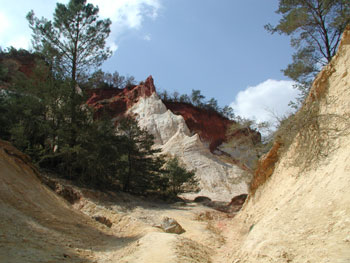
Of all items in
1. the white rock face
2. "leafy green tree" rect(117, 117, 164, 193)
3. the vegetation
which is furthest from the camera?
the white rock face

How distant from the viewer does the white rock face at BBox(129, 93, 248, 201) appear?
2430 cm

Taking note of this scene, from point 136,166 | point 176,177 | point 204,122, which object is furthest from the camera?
point 204,122

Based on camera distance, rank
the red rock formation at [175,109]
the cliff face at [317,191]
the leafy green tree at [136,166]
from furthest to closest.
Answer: the red rock formation at [175,109] → the leafy green tree at [136,166] → the cliff face at [317,191]

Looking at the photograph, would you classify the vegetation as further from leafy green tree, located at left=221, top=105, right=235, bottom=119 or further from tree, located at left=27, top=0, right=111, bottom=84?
leafy green tree, located at left=221, top=105, right=235, bottom=119

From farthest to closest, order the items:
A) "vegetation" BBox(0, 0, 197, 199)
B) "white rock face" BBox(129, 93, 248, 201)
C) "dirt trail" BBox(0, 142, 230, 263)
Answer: "white rock face" BBox(129, 93, 248, 201) → "vegetation" BBox(0, 0, 197, 199) → "dirt trail" BBox(0, 142, 230, 263)

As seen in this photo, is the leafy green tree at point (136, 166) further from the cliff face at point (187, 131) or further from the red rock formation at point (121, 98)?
the red rock formation at point (121, 98)

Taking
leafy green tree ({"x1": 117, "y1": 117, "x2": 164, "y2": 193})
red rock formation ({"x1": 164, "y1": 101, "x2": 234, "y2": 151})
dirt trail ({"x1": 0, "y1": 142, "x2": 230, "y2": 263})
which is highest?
red rock formation ({"x1": 164, "y1": 101, "x2": 234, "y2": 151})

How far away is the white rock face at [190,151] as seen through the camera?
24.3 m

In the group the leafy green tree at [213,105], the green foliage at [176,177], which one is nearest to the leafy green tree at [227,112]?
the leafy green tree at [213,105]

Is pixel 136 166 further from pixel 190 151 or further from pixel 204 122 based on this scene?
pixel 204 122

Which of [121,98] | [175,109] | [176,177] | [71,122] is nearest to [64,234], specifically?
[71,122]

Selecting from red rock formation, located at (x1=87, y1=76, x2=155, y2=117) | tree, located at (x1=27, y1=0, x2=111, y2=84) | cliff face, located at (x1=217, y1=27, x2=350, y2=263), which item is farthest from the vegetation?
red rock formation, located at (x1=87, y1=76, x2=155, y2=117)

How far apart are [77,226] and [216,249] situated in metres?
3.44

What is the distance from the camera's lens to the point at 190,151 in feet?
92.2
